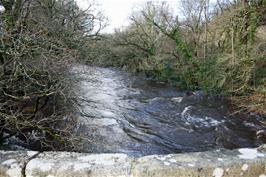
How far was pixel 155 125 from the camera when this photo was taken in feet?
43.4

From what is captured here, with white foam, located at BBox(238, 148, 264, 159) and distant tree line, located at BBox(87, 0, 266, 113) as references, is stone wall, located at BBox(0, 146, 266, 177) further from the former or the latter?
distant tree line, located at BBox(87, 0, 266, 113)

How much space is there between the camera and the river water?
9992 millimetres

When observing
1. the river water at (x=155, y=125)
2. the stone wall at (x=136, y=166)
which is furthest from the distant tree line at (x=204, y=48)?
the stone wall at (x=136, y=166)

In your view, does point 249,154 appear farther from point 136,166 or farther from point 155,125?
point 155,125

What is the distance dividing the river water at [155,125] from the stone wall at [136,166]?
431 centimetres

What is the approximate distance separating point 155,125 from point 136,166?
10791 mm

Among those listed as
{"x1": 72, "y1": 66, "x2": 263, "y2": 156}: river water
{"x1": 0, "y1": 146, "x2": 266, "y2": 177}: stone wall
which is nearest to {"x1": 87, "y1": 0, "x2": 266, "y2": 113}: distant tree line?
{"x1": 72, "y1": 66, "x2": 263, "y2": 156}: river water

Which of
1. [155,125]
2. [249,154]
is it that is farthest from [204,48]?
[249,154]

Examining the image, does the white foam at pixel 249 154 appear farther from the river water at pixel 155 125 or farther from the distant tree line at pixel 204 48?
the distant tree line at pixel 204 48

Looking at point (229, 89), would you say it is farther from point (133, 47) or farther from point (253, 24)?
point (133, 47)

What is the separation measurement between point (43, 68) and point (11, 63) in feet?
3.51

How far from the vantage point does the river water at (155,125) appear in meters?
9.99

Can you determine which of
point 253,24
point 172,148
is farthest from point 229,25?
point 172,148

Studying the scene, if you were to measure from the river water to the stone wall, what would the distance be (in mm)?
4313
